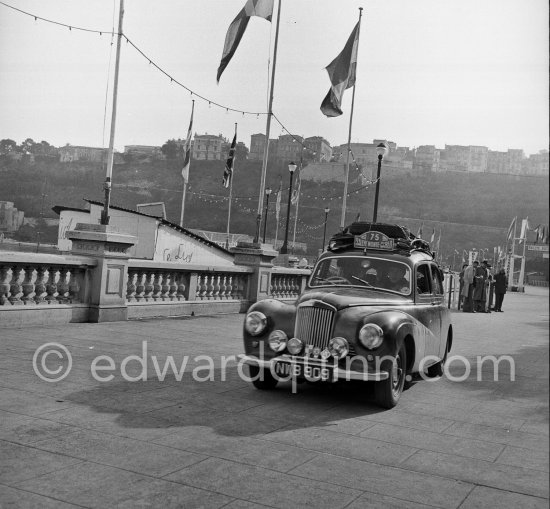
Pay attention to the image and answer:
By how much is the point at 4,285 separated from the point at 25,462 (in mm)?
7085

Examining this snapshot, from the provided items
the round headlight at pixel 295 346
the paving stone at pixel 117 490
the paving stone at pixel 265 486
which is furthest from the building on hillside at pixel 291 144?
the paving stone at pixel 117 490

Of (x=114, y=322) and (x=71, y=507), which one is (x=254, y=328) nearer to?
(x=71, y=507)

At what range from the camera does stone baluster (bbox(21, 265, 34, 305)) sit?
37.1 feet

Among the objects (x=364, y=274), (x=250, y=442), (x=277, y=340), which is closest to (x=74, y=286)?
(x=364, y=274)

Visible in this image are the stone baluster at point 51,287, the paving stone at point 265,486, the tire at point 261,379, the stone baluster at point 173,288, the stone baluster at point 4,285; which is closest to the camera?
the paving stone at point 265,486

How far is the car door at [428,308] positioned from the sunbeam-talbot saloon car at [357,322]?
1 cm

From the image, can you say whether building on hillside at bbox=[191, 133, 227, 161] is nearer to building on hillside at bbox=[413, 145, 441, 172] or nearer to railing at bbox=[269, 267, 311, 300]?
Answer: railing at bbox=[269, 267, 311, 300]

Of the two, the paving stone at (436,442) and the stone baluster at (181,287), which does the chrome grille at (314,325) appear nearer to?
the paving stone at (436,442)

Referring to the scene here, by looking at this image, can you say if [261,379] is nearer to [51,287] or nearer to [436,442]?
[436,442]

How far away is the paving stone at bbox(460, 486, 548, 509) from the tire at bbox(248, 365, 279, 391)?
3348mm

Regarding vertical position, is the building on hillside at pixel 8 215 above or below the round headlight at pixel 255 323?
above

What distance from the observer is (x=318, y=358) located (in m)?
6.76

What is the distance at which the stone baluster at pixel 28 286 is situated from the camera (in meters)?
11.3

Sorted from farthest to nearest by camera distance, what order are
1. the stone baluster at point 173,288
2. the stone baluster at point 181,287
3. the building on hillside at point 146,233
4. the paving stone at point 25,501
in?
the building on hillside at point 146,233
the stone baluster at point 181,287
the stone baluster at point 173,288
the paving stone at point 25,501
